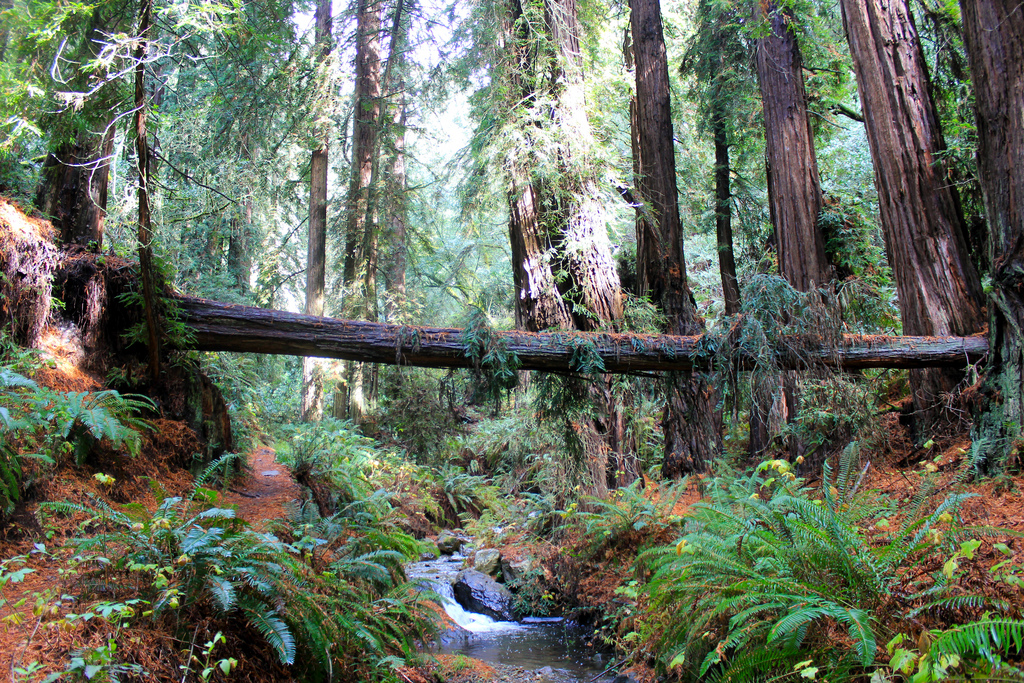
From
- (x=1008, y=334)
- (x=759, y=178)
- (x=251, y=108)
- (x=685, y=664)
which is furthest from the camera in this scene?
(x=759, y=178)

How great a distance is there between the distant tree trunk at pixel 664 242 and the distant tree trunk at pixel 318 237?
6.42 meters

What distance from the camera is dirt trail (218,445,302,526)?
5977 millimetres

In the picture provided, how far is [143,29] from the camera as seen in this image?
5.06 m

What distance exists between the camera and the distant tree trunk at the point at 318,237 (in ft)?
40.1

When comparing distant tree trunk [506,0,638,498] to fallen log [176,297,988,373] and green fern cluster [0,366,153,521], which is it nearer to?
fallen log [176,297,988,373]

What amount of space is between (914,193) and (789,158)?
7.88ft

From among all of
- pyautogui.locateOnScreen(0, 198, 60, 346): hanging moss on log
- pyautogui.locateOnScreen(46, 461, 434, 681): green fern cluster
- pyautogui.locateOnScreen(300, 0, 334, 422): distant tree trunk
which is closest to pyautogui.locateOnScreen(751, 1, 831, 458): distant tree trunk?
pyautogui.locateOnScreen(46, 461, 434, 681): green fern cluster

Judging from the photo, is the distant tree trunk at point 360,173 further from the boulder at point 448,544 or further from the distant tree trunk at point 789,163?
the distant tree trunk at point 789,163

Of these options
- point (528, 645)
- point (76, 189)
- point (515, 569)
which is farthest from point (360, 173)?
point (528, 645)

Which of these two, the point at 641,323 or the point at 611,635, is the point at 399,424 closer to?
the point at 641,323

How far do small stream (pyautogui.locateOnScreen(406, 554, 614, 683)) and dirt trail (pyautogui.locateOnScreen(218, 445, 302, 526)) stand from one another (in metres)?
1.70

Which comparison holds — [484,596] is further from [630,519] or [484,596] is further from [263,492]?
[263,492]

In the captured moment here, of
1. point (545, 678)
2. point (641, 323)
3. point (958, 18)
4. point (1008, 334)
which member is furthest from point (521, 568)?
point (958, 18)

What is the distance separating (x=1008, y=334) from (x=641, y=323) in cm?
383
